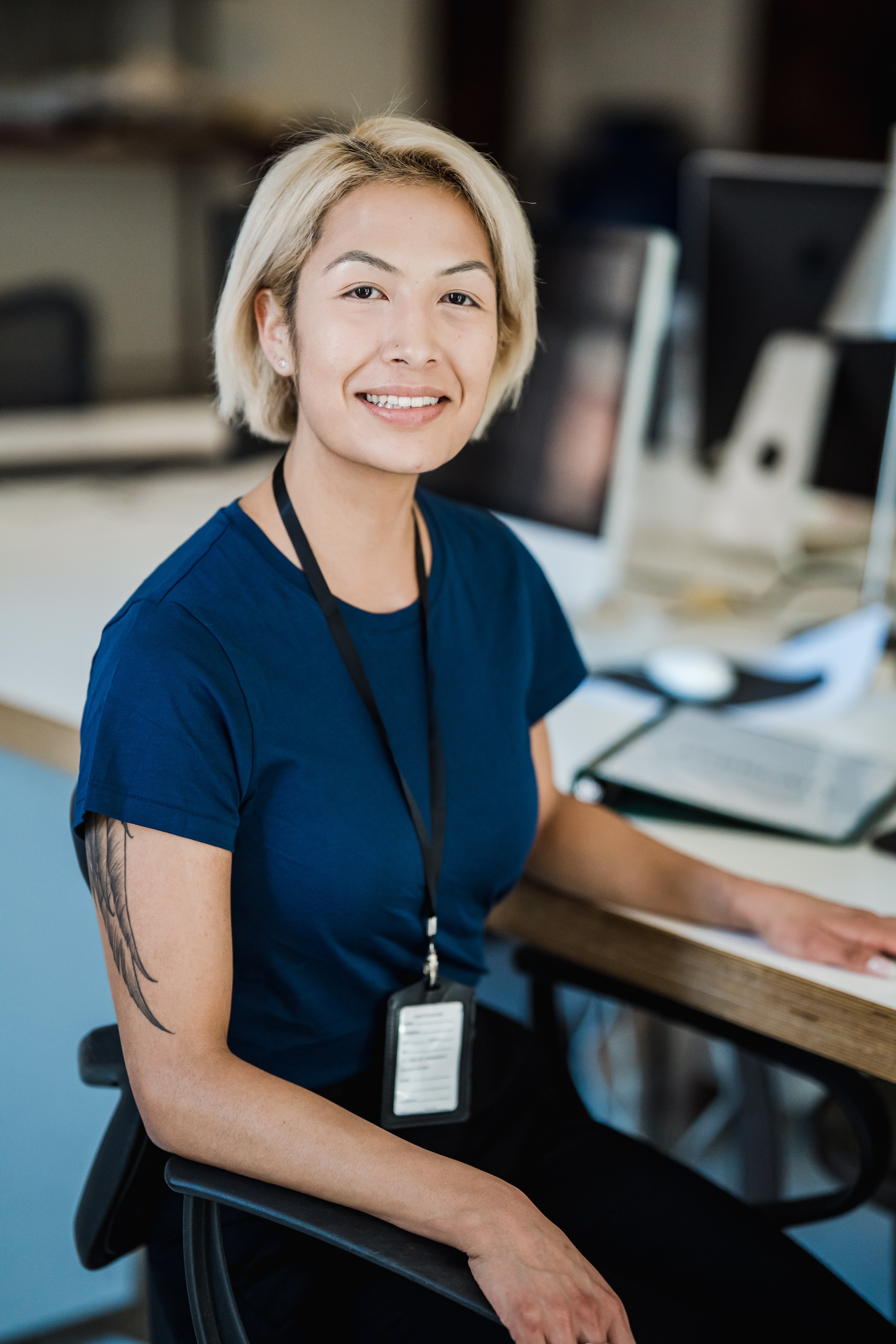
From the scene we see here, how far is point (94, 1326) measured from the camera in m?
1.47

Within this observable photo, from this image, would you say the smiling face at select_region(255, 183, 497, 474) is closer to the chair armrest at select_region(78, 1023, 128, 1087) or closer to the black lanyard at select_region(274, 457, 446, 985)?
the black lanyard at select_region(274, 457, 446, 985)

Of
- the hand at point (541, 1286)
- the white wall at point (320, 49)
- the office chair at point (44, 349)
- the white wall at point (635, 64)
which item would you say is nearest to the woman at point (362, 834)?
the hand at point (541, 1286)

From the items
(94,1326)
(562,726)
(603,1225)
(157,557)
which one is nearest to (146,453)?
(157,557)

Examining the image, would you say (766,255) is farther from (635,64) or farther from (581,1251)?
(635,64)

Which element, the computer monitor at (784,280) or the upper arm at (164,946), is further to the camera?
the computer monitor at (784,280)

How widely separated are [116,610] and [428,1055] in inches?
20.2

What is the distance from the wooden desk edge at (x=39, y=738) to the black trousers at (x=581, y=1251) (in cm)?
54

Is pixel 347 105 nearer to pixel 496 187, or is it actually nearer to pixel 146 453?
pixel 496 187

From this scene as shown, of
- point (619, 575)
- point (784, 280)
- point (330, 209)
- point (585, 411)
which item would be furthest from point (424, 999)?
point (784, 280)

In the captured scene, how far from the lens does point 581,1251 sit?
0.95 meters

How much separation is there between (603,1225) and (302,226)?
801mm

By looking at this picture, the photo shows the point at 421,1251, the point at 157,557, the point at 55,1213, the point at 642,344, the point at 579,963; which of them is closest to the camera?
the point at 421,1251

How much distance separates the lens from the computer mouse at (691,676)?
1540 millimetres

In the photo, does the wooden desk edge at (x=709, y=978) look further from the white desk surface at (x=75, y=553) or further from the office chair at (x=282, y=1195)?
the white desk surface at (x=75, y=553)
